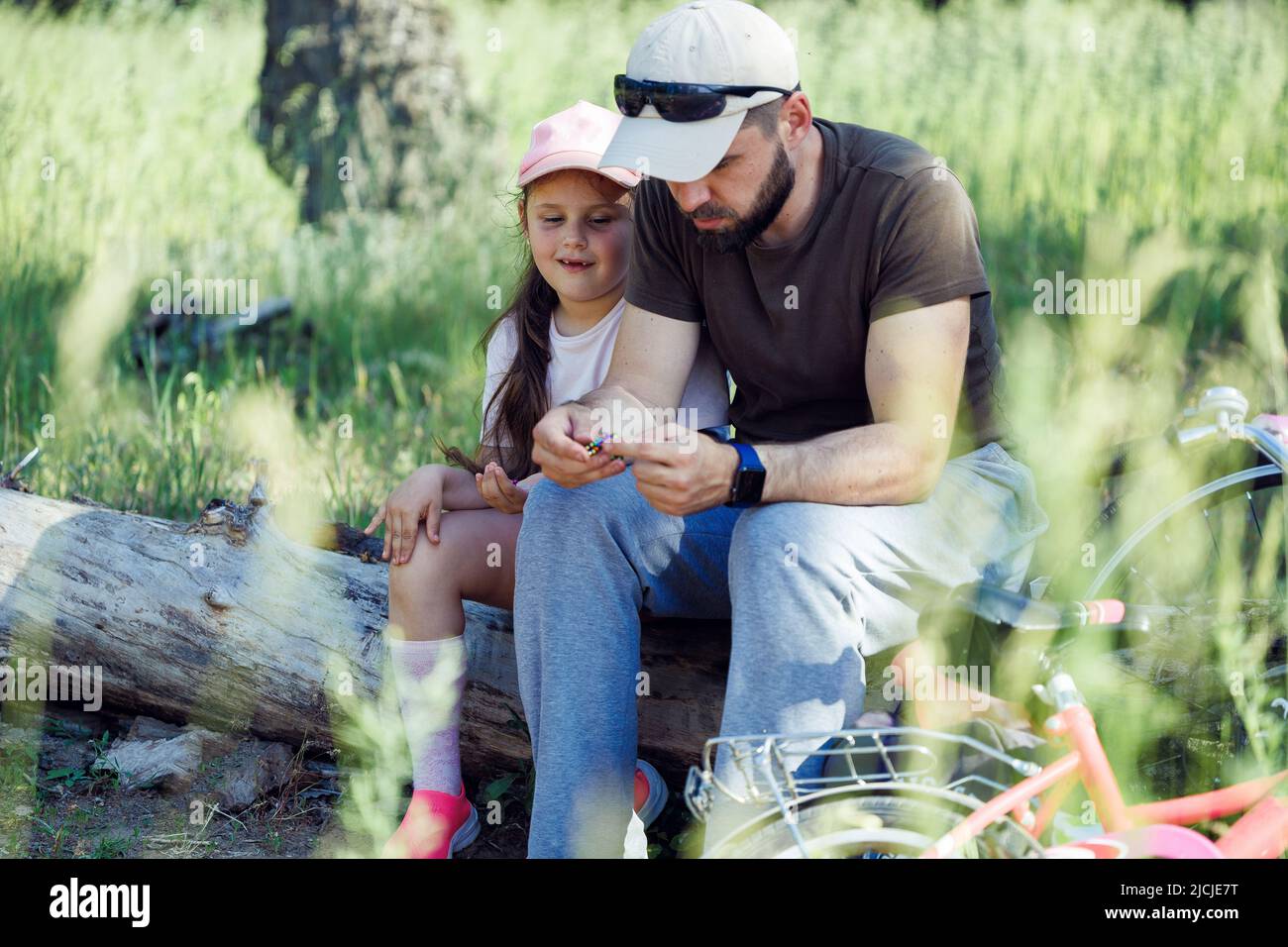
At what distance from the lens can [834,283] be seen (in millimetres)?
2662

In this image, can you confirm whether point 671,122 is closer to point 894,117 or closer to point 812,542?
point 812,542

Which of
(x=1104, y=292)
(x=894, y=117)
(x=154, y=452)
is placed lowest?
(x=154, y=452)

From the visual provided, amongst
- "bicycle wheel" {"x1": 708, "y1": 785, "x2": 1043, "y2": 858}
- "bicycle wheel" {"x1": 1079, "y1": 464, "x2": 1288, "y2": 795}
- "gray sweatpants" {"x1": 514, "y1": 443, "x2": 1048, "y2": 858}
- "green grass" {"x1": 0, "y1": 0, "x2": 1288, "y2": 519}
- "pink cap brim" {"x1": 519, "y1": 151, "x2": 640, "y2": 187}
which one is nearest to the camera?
"bicycle wheel" {"x1": 708, "y1": 785, "x2": 1043, "y2": 858}

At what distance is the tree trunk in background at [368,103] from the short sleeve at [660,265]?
398 cm

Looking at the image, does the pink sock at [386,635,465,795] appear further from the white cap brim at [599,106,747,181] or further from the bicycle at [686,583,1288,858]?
the white cap brim at [599,106,747,181]

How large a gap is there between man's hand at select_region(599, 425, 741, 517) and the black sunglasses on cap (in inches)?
23.9

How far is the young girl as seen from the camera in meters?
2.85

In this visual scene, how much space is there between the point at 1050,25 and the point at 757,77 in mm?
6543

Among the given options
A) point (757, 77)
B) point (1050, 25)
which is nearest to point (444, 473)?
point (757, 77)

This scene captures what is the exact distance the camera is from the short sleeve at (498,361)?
3.13 m

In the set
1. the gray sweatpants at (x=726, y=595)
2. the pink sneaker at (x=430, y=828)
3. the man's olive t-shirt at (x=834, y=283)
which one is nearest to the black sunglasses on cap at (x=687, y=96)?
the man's olive t-shirt at (x=834, y=283)

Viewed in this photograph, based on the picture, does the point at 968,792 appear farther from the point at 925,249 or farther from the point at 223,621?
the point at 223,621

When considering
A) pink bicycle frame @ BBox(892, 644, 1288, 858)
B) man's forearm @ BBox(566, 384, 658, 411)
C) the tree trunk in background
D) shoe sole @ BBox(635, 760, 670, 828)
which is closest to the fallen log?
shoe sole @ BBox(635, 760, 670, 828)

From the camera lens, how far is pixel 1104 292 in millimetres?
4930
